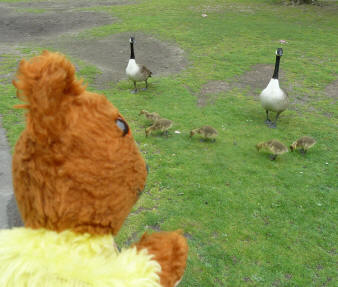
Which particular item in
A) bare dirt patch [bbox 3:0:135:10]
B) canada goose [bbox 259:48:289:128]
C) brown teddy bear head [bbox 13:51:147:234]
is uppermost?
bare dirt patch [bbox 3:0:135:10]

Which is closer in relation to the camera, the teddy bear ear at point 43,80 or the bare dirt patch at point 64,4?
the teddy bear ear at point 43,80

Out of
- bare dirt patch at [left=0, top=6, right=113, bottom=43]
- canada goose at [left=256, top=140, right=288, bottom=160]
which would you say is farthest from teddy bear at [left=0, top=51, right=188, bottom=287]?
bare dirt patch at [left=0, top=6, right=113, bottom=43]

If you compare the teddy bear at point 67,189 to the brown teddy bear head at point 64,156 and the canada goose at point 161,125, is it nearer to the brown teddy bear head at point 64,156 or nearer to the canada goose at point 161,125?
the brown teddy bear head at point 64,156

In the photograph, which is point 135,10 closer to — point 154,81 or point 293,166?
point 154,81

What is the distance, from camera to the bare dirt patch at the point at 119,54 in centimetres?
1151

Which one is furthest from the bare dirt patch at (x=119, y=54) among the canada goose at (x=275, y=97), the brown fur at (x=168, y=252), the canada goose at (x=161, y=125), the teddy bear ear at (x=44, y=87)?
the teddy bear ear at (x=44, y=87)

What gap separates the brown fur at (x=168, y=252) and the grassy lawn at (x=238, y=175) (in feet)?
6.86

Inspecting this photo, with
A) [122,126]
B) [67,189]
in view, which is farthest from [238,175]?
[67,189]

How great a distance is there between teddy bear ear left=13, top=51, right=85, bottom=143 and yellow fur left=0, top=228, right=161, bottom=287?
1.85ft

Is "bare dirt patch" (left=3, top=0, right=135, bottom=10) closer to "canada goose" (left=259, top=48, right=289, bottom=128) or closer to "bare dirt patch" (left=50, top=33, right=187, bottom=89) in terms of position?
"bare dirt patch" (left=50, top=33, right=187, bottom=89)

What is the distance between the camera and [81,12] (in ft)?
69.1

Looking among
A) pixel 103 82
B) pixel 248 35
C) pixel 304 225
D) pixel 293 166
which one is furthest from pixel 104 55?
pixel 304 225

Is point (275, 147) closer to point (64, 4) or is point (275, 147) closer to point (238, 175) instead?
point (238, 175)

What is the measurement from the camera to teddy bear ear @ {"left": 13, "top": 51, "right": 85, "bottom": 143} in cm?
143
